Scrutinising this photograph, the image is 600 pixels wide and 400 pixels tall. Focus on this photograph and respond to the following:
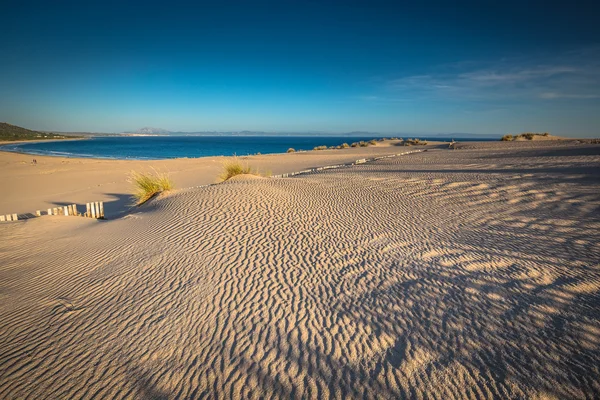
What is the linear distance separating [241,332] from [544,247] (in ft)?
18.2

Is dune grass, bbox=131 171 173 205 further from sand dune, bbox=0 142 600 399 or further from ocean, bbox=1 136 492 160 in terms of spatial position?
ocean, bbox=1 136 492 160

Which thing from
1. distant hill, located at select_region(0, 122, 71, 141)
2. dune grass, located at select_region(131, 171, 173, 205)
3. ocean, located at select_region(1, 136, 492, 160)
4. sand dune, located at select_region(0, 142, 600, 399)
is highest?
distant hill, located at select_region(0, 122, 71, 141)

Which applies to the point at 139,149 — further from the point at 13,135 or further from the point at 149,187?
the point at 149,187

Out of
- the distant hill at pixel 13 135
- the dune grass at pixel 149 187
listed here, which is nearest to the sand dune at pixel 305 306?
the dune grass at pixel 149 187

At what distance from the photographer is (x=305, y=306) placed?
3.59 meters

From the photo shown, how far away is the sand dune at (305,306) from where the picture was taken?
8.33ft

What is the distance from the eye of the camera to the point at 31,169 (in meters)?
21.2

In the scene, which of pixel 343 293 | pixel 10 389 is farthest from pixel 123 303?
pixel 343 293

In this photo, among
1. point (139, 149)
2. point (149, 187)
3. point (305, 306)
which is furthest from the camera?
point (139, 149)

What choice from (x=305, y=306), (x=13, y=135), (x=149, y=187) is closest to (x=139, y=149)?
(x=13, y=135)

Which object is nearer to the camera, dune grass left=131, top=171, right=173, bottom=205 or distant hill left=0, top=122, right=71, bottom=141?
dune grass left=131, top=171, right=173, bottom=205

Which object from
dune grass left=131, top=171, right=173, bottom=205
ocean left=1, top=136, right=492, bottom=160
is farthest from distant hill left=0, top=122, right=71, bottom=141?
dune grass left=131, top=171, right=173, bottom=205

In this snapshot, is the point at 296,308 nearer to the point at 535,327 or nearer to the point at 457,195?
the point at 535,327

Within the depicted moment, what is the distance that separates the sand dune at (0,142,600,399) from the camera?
2.54m
